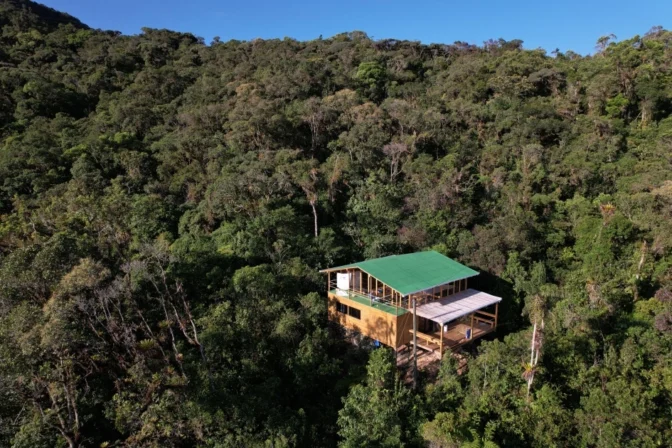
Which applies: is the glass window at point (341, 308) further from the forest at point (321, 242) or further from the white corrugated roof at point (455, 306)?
the white corrugated roof at point (455, 306)

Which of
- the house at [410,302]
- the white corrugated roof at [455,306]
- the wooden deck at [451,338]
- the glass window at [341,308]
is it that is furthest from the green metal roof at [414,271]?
→ the wooden deck at [451,338]

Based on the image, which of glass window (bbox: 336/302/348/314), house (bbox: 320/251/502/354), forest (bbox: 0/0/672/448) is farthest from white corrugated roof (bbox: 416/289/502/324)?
glass window (bbox: 336/302/348/314)

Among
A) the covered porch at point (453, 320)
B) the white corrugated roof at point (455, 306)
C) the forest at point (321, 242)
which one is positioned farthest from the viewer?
the covered porch at point (453, 320)

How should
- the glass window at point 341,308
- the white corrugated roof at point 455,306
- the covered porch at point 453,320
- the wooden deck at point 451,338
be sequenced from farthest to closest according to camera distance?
the glass window at point 341,308
the wooden deck at point 451,338
the covered porch at point 453,320
the white corrugated roof at point 455,306

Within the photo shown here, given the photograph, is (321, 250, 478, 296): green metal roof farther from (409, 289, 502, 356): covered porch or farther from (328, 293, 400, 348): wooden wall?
(328, 293, 400, 348): wooden wall

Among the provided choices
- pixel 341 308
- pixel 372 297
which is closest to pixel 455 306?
pixel 372 297

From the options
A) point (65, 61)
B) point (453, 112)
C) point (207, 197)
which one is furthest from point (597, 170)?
point (65, 61)

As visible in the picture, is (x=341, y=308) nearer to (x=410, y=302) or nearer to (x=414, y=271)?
(x=410, y=302)
